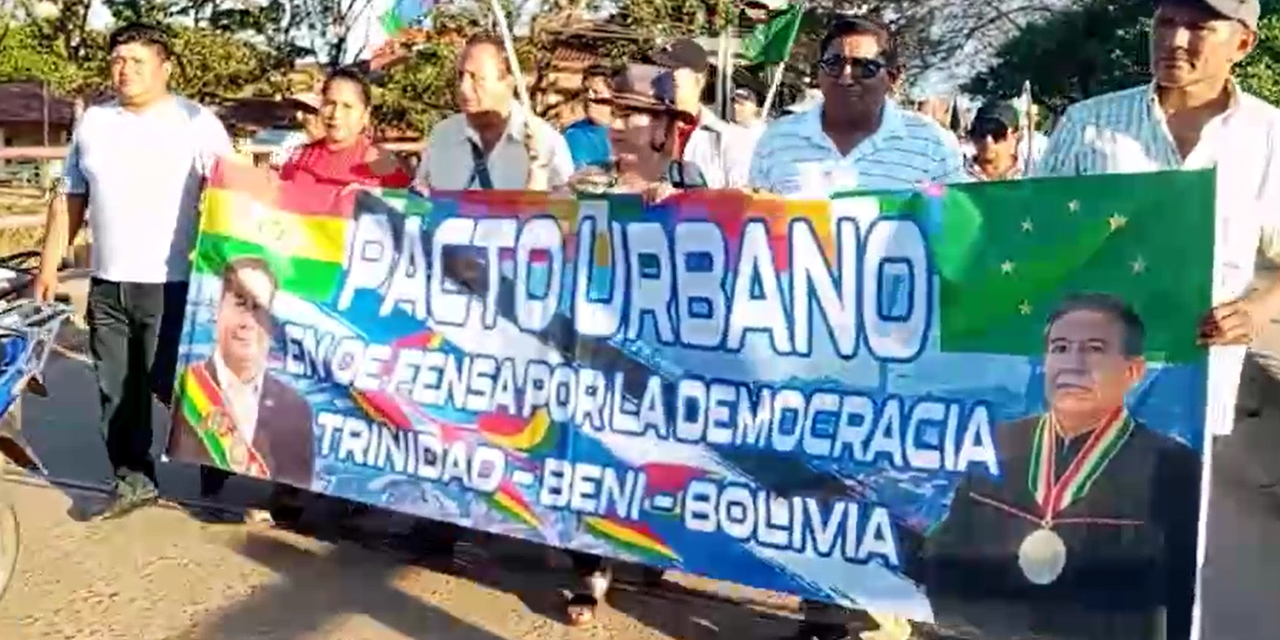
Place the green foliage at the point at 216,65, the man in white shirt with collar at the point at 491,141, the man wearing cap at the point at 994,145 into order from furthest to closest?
the green foliage at the point at 216,65, the man wearing cap at the point at 994,145, the man in white shirt with collar at the point at 491,141

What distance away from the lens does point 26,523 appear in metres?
5.30

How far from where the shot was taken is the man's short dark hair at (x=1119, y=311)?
11.0ft

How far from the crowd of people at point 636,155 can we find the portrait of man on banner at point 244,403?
9 cm

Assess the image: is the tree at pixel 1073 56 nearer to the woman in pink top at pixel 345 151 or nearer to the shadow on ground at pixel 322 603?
the woman in pink top at pixel 345 151

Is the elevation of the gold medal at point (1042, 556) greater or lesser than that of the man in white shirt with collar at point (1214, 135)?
lesser

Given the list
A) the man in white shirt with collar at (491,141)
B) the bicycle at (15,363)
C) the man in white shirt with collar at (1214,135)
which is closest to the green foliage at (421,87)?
the man in white shirt with collar at (491,141)

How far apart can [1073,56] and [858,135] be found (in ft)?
108

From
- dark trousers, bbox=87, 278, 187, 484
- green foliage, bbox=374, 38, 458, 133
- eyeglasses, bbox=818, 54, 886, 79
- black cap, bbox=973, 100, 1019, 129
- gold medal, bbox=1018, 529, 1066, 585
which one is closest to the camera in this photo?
gold medal, bbox=1018, 529, 1066, 585

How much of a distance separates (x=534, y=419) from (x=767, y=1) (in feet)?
57.3

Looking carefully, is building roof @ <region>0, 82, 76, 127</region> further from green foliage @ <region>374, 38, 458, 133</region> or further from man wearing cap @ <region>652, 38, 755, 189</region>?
man wearing cap @ <region>652, 38, 755, 189</region>

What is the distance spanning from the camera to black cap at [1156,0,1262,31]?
136 inches

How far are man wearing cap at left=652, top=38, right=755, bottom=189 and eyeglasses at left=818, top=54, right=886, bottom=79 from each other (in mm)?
928

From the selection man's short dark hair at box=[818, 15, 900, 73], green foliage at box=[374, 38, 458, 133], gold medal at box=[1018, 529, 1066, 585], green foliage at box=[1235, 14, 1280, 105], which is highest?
green foliage at box=[1235, 14, 1280, 105]

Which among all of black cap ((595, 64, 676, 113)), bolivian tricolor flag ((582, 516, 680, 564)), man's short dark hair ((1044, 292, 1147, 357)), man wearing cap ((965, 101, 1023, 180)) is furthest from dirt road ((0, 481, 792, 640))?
man wearing cap ((965, 101, 1023, 180))
